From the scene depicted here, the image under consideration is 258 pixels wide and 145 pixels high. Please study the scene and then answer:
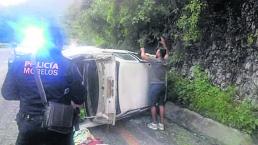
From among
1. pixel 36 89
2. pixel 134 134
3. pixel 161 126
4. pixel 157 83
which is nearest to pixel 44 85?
pixel 36 89

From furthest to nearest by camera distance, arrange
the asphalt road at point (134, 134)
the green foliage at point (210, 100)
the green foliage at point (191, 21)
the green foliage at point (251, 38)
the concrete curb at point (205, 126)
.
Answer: the green foliage at point (191, 21) < the green foliage at point (251, 38) < the green foliage at point (210, 100) < the asphalt road at point (134, 134) < the concrete curb at point (205, 126)

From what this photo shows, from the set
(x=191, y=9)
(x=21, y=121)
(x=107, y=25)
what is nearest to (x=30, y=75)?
(x=21, y=121)

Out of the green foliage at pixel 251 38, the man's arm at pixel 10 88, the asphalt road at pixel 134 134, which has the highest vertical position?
the green foliage at pixel 251 38

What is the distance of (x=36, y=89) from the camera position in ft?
11.1

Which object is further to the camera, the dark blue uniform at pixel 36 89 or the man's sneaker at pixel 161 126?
the man's sneaker at pixel 161 126

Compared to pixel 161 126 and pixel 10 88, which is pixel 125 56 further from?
pixel 10 88

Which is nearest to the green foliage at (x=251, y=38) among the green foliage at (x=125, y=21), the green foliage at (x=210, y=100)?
the green foliage at (x=210, y=100)

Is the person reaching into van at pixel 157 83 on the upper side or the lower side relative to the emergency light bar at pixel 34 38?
lower

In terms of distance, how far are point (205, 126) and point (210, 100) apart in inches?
31.0

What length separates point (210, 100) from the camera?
312 inches

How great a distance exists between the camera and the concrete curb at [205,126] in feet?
→ 21.3

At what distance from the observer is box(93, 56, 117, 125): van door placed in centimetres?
707

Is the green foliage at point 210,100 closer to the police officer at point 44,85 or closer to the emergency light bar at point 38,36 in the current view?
the police officer at point 44,85

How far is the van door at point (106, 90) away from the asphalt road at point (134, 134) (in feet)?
1.00
